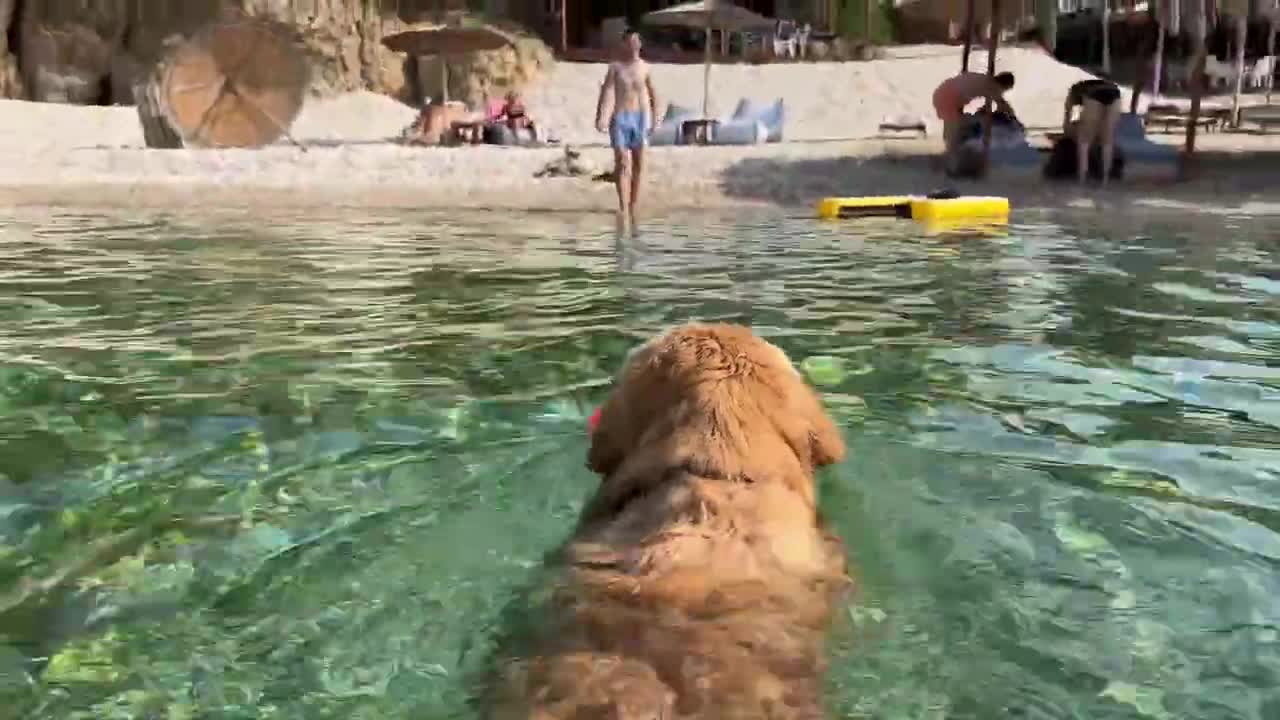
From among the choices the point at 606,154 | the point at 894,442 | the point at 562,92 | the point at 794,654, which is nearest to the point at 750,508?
the point at 794,654

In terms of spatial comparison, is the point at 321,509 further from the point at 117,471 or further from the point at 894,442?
the point at 894,442

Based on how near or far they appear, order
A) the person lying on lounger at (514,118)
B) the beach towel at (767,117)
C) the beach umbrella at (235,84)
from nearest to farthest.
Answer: the beach umbrella at (235,84)
the person lying on lounger at (514,118)
the beach towel at (767,117)

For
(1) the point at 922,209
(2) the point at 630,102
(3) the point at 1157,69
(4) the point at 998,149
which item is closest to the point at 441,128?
(2) the point at 630,102

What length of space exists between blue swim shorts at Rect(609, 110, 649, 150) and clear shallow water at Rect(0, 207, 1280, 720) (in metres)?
5.22

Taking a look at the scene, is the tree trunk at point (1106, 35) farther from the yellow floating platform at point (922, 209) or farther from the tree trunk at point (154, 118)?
the tree trunk at point (154, 118)

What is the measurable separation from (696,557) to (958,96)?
1693cm

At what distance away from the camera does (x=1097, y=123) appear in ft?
55.6

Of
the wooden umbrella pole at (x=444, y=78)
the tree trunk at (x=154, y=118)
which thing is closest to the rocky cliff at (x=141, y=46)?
the wooden umbrella pole at (x=444, y=78)

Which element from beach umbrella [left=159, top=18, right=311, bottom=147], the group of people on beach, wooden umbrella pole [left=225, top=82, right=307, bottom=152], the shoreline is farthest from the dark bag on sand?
beach umbrella [left=159, top=18, right=311, bottom=147]

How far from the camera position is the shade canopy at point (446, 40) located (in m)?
24.4

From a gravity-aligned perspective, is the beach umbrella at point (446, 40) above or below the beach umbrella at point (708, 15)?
below

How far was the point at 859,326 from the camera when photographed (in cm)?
718

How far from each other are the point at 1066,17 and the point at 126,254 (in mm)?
35139

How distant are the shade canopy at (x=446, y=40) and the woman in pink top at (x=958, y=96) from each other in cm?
930
